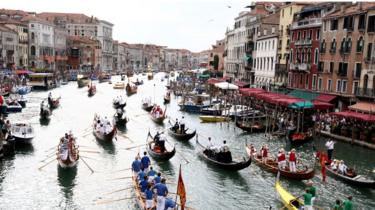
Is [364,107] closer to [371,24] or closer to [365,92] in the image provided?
[365,92]

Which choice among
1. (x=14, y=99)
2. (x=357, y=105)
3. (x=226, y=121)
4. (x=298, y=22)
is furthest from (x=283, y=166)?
(x=14, y=99)

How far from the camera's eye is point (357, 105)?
29219mm

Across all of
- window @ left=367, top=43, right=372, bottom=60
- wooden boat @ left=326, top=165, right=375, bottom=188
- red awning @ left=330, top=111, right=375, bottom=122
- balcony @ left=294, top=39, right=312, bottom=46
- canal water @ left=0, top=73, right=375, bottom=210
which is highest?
balcony @ left=294, top=39, right=312, bottom=46

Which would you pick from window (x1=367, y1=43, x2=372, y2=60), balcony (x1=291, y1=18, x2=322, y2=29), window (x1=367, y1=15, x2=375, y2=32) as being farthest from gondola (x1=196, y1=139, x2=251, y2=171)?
balcony (x1=291, y1=18, x2=322, y2=29)

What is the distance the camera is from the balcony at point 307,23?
121 ft

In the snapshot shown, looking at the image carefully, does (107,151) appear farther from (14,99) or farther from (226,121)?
(14,99)

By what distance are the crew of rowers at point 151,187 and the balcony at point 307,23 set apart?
25.9 metres

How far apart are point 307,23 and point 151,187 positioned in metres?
29.6

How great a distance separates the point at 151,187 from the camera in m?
14.1

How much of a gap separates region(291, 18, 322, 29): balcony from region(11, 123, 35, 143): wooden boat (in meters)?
26.0

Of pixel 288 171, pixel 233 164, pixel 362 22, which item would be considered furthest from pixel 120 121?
pixel 362 22

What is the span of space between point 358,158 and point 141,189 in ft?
47.2

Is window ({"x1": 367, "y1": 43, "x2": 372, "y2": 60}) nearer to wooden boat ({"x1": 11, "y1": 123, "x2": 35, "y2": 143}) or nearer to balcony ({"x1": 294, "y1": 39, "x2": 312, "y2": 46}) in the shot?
balcony ({"x1": 294, "y1": 39, "x2": 312, "y2": 46})

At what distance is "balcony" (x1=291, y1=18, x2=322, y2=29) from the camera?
121 ft
